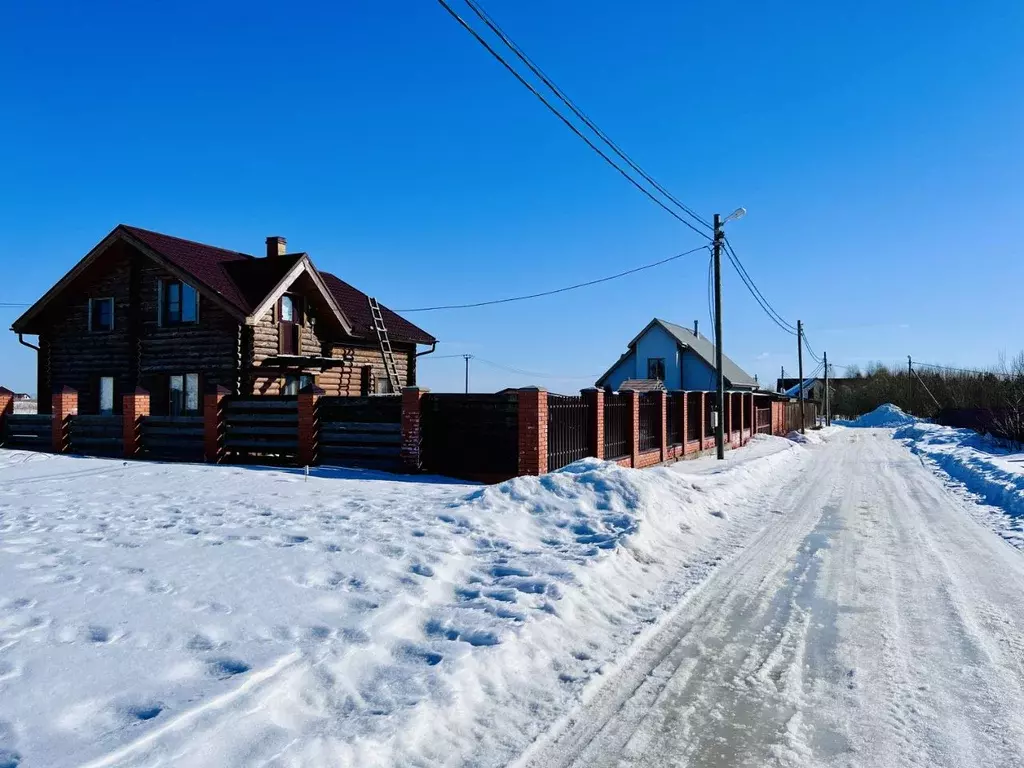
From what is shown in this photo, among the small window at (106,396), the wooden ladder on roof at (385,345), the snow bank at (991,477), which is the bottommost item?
the snow bank at (991,477)

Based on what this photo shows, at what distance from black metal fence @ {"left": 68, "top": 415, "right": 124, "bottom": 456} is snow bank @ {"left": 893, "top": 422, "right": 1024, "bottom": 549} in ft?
56.5

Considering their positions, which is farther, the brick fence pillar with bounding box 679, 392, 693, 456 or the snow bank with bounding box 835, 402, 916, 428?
the snow bank with bounding box 835, 402, 916, 428

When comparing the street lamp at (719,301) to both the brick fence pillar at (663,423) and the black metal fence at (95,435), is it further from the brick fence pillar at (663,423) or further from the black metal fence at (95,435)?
the black metal fence at (95,435)

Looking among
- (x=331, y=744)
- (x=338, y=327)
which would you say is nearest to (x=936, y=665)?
(x=331, y=744)

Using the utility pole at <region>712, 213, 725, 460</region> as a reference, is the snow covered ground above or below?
below

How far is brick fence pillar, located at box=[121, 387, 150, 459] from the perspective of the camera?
15.7 metres

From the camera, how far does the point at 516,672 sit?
4312 mm

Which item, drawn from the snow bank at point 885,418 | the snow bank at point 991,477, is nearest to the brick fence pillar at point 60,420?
the snow bank at point 991,477

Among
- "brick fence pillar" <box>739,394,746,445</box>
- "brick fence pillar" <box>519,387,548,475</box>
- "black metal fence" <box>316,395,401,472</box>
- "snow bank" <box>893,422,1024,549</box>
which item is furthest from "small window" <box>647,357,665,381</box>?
"brick fence pillar" <box>519,387,548,475</box>

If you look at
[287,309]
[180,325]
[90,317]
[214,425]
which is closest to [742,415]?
[287,309]

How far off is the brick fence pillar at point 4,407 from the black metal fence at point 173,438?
493cm

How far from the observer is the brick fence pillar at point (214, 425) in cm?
1470

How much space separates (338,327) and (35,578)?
58.6ft

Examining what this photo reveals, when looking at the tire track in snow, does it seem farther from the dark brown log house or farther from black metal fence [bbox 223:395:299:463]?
the dark brown log house
